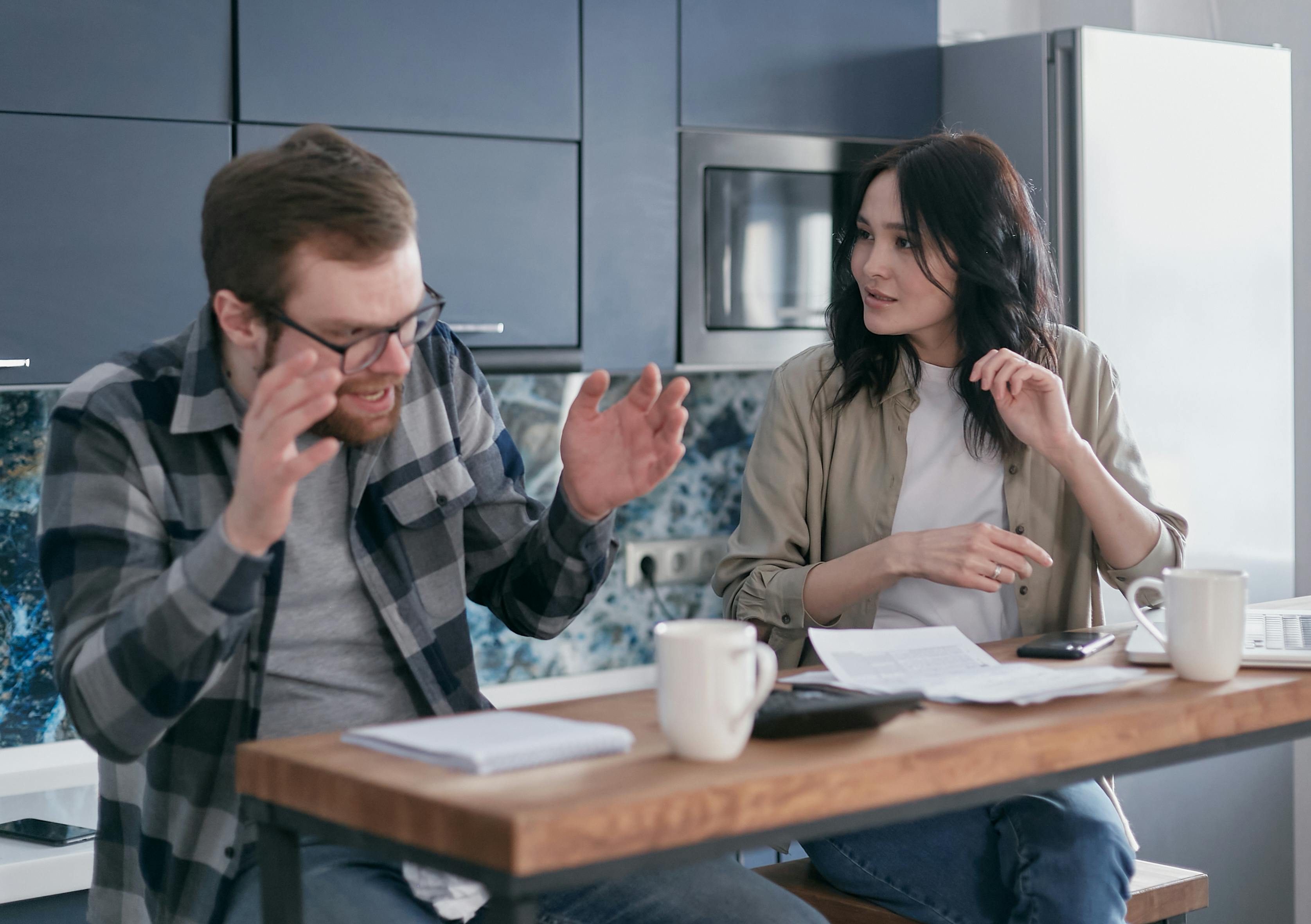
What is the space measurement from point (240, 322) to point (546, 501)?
167cm

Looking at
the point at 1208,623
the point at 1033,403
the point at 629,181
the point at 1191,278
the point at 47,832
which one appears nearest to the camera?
the point at 1208,623

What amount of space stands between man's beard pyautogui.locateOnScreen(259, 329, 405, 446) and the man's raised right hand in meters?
0.26

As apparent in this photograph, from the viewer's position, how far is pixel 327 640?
1.52m

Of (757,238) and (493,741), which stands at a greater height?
(757,238)

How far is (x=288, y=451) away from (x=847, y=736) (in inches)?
19.3

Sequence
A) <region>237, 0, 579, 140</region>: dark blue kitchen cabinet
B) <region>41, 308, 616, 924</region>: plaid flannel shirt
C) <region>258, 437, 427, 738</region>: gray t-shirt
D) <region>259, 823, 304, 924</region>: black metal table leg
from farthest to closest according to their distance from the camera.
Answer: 1. <region>237, 0, 579, 140</region>: dark blue kitchen cabinet
2. <region>258, 437, 427, 738</region>: gray t-shirt
3. <region>41, 308, 616, 924</region>: plaid flannel shirt
4. <region>259, 823, 304, 924</region>: black metal table leg

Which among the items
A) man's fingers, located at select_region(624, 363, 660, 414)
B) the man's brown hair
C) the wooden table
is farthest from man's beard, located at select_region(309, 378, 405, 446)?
the wooden table

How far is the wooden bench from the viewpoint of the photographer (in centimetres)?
174

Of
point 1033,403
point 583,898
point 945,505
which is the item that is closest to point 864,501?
point 945,505

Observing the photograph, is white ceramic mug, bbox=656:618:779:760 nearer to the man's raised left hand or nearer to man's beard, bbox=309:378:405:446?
the man's raised left hand

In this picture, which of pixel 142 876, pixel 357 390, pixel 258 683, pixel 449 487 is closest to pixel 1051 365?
pixel 449 487

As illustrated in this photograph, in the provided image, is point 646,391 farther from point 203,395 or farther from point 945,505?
point 945,505

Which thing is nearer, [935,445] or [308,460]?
[308,460]

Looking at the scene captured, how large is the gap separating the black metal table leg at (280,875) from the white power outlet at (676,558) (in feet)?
6.60
